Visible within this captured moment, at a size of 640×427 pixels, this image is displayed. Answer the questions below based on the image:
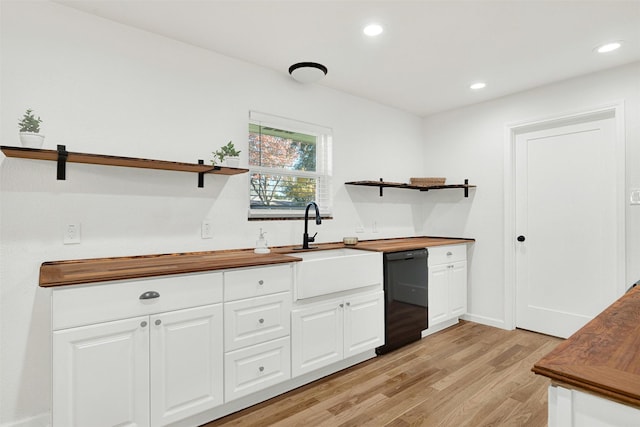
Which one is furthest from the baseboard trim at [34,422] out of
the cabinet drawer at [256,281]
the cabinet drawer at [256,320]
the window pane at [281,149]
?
the window pane at [281,149]

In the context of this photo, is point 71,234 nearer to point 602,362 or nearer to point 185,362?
point 185,362

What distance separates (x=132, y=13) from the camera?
7.19 feet

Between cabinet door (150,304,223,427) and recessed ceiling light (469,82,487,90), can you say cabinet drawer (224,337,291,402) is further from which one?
recessed ceiling light (469,82,487,90)

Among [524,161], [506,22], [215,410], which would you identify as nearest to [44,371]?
[215,410]

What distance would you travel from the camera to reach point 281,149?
3.19 m

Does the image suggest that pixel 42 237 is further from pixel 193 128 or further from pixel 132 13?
pixel 132 13

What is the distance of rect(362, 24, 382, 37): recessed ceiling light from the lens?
233 centimetres

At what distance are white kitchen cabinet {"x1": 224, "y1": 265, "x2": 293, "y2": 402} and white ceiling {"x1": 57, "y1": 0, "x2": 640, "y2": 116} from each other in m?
1.68

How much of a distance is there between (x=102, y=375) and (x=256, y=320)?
2.78ft

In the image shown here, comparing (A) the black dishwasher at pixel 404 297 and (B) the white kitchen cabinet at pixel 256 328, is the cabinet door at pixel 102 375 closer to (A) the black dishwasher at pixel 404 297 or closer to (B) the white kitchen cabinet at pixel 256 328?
(B) the white kitchen cabinet at pixel 256 328

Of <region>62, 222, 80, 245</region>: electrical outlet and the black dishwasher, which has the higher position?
<region>62, 222, 80, 245</region>: electrical outlet

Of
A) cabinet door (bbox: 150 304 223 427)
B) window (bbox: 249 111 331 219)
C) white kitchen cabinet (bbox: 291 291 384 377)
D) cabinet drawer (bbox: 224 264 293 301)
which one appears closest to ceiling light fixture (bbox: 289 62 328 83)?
window (bbox: 249 111 331 219)

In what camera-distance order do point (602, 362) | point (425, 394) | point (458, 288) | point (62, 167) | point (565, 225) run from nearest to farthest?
point (602, 362)
point (62, 167)
point (425, 394)
point (565, 225)
point (458, 288)

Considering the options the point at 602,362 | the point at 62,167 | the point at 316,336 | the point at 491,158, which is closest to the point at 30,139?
the point at 62,167
